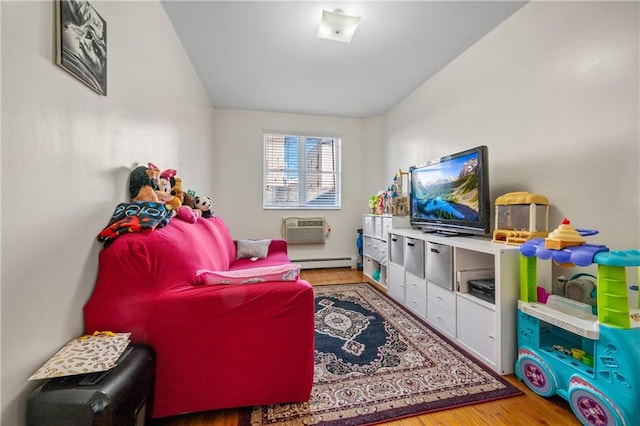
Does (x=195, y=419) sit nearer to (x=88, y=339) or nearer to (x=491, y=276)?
(x=88, y=339)

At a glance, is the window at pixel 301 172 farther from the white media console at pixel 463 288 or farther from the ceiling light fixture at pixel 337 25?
the ceiling light fixture at pixel 337 25

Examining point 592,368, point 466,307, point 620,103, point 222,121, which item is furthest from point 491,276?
point 222,121

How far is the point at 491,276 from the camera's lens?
194 cm

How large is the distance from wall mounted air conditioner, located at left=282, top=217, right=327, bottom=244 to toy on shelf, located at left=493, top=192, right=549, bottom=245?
2.66m

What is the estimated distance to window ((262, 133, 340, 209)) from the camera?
4.24 m

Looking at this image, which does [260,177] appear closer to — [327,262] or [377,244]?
[327,262]

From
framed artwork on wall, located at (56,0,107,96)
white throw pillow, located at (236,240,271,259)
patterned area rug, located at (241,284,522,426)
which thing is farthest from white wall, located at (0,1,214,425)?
white throw pillow, located at (236,240,271,259)

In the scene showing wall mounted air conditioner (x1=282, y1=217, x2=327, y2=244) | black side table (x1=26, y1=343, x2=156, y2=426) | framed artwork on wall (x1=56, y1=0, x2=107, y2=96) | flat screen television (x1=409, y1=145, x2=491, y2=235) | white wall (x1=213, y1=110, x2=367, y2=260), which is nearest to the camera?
black side table (x1=26, y1=343, x2=156, y2=426)

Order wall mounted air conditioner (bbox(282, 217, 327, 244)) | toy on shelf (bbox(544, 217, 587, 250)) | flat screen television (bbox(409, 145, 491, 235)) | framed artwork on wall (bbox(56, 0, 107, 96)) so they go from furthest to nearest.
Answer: wall mounted air conditioner (bbox(282, 217, 327, 244)), flat screen television (bbox(409, 145, 491, 235)), toy on shelf (bbox(544, 217, 587, 250)), framed artwork on wall (bbox(56, 0, 107, 96))

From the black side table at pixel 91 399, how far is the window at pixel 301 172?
11.1 feet

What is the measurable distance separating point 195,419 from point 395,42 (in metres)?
3.05

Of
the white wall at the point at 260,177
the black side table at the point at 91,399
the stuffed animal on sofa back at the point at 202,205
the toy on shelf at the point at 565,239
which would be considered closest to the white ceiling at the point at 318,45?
the white wall at the point at 260,177

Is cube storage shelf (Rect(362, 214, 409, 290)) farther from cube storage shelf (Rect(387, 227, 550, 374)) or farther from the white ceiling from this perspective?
the white ceiling

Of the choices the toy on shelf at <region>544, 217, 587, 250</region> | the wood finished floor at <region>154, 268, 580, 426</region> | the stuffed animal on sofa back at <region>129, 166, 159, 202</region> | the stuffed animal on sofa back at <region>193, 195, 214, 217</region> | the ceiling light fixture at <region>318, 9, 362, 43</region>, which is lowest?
the wood finished floor at <region>154, 268, 580, 426</region>
